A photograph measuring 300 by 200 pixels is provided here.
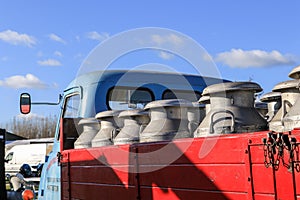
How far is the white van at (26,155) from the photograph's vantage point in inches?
1149

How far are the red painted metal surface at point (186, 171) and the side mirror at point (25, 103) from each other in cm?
192

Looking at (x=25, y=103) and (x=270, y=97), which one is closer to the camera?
(x=270, y=97)

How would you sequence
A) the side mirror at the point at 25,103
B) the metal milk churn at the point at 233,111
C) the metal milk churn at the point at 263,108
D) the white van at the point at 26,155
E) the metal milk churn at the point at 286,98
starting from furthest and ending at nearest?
1. the white van at the point at 26,155
2. the side mirror at the point at 25,103
3. the metal milk churn at the point at 263,108
4. the metal milk churn at the point at 233,111
5. the metal milk churn at the point at 286,98

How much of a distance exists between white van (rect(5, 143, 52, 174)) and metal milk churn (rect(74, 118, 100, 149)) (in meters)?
24.4

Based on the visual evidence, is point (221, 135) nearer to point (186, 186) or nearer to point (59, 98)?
point (186, 186)

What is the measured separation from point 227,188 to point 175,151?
56 centimetres

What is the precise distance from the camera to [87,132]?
4.98 metres

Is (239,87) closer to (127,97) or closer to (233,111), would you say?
(233,111)

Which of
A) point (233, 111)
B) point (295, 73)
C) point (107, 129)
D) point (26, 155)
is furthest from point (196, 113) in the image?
point (26, 155)

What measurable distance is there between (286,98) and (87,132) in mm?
2494

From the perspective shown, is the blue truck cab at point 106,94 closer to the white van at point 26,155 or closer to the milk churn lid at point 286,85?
the milk churn lid at point 286,85

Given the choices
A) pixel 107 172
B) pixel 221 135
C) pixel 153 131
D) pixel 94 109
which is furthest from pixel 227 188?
pixel 94 109

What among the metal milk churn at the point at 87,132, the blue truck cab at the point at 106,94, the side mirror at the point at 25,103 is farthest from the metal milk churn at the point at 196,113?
the side mirror at the point at 25,103

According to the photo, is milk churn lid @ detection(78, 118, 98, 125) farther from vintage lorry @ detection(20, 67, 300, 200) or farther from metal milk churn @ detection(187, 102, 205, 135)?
metal milk churn @ detection(187, 102, 205, 135)
